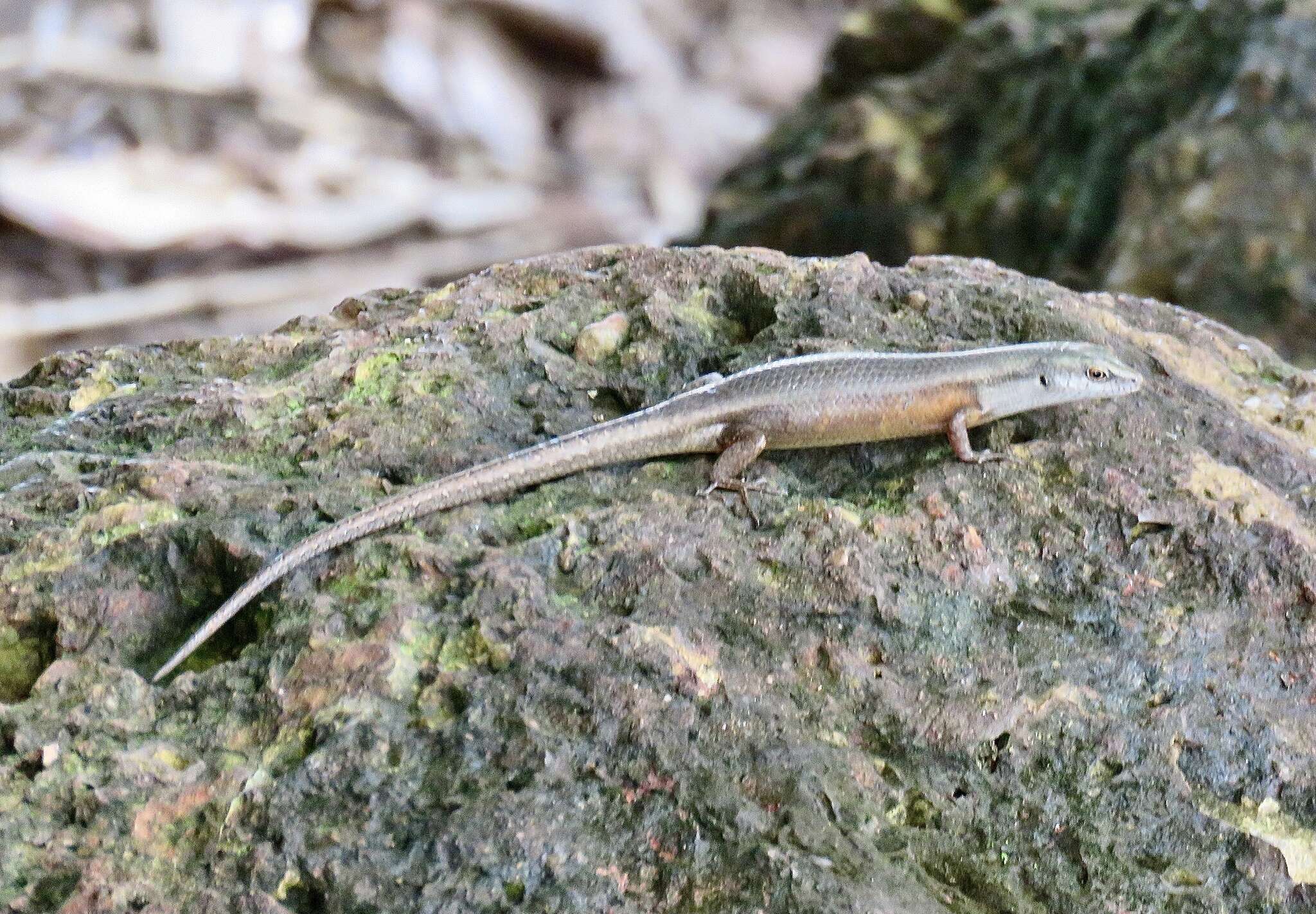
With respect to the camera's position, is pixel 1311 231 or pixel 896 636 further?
pixel 1311 231

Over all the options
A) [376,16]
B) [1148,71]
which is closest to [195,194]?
[376,16]

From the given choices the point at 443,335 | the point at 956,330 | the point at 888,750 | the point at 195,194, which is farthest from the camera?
the point at 195,194

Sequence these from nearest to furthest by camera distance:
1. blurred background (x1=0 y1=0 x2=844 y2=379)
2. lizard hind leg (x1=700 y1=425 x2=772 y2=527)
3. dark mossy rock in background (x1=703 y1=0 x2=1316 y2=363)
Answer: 1. lizard hind leg (x1=700 y1=425 x2=772 y2=527)
2. blurred background (x1=0 y1=0 x2=844 y2=379)
3. dark mossy rock in background (x1=703 y1=0 x2=1316 y2=363)

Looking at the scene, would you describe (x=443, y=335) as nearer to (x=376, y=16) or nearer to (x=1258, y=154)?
(x=376, y=16)

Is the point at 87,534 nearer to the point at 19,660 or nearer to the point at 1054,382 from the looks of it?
the point at 19,660

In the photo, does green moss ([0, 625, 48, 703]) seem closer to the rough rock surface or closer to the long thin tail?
the rough rock surface

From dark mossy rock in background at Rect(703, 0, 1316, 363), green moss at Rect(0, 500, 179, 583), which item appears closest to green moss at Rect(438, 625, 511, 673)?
green moss at Rect(0, 500, 179, 583)

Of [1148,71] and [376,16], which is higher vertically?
[1148,71]
